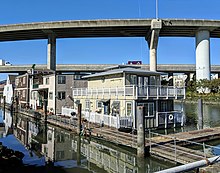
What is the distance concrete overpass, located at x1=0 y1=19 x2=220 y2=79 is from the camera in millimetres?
66625

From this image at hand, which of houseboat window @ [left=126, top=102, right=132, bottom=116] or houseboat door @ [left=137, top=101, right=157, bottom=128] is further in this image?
houseboat door @ [left=137, top=101, right=157, bottom=128]

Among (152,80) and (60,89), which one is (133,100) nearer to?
(152,80)

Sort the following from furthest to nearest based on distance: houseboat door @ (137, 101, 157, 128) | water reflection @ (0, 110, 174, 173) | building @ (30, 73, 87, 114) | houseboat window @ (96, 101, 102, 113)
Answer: building @ (30, 73, 87, 114), houseboat window @ (96, 101, 102, 113), houseboat door @ (137, 101, 157, 128), water reflection @ (0, 110, 174, 173)

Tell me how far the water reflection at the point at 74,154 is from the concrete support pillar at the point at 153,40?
4692cm

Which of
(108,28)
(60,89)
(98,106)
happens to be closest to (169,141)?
(98,106)

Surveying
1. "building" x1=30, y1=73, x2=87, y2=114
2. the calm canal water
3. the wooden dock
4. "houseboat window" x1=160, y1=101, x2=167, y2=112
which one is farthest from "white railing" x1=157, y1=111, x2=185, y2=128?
"building" x1=30, y1=73, x2=87, y2=114

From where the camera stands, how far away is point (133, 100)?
22.8m

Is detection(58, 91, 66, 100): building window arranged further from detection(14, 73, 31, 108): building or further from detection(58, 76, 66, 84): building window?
detection(14, 73, 31, 108): building

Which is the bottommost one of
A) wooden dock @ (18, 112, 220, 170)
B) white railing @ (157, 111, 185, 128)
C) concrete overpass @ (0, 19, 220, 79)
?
wooden dock @ (18, 112, 220, 170)

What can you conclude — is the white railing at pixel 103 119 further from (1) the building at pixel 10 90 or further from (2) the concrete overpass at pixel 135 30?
(2) the concrete overpass at pixel 135 30

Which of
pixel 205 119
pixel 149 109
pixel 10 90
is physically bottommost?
pixel 205 119

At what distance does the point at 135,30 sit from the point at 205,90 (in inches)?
1076

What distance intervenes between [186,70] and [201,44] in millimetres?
32267

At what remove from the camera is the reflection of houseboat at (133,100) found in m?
22.8
